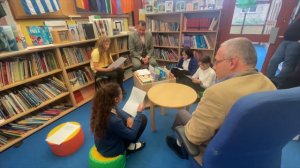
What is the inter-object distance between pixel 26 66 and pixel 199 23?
3039 mm

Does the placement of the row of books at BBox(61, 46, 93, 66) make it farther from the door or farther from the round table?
the door

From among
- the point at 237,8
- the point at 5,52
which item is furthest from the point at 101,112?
the point at 237,8

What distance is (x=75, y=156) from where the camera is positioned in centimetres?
159

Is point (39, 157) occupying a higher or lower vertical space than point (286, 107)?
A: lower

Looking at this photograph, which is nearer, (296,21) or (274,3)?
(296,21)

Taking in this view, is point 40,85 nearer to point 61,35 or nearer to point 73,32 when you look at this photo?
point 61,35

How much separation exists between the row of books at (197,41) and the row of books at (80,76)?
2.14 m

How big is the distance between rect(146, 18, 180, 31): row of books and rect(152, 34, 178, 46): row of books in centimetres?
17

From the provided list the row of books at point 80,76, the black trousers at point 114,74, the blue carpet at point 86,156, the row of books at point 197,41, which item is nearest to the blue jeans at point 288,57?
the blue carpet at point 86,156

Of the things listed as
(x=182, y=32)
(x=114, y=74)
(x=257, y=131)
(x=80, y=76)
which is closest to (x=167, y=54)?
(x=182, y=32)

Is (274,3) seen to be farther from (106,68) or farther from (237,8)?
(106,68)

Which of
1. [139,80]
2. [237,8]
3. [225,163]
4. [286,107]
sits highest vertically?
[237,8]

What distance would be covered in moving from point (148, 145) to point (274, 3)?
3.09m

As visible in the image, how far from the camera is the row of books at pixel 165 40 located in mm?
3555
